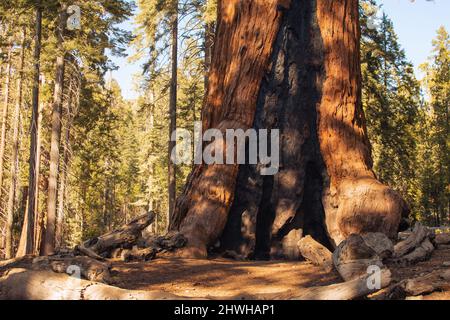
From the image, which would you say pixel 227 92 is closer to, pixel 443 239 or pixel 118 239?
pixel 118 239

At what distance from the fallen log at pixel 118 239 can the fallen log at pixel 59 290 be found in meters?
3.71

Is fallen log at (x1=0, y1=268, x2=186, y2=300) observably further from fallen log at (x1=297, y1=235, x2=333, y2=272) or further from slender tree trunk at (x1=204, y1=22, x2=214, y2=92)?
slender tree trunk at (x1=204, y1=22, x2=214, y2=92)

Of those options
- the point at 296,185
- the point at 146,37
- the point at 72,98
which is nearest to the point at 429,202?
the point at 146,37

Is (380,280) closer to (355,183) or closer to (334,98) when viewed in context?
→ (355,183)

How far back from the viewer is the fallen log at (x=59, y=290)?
4.94m

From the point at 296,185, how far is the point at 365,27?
41.6 ft

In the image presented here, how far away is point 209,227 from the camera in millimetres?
9586

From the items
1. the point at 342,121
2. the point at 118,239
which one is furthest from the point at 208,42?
the point at 118,239

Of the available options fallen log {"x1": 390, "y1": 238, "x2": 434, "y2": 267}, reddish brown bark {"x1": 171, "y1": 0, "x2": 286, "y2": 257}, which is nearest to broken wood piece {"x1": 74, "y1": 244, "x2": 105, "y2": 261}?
reddish brown bark {"x1": 171, "y1": 0, "x2": 286, "y2": 257}

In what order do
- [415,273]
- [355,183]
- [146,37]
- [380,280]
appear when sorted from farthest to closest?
[146,37], [355,183], [415,273], [380,280]

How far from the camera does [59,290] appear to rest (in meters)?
5.14

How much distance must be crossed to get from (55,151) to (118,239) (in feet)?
29.1

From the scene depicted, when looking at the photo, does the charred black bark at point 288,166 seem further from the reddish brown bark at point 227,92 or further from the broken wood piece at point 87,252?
the broken wood piece at point 87,252

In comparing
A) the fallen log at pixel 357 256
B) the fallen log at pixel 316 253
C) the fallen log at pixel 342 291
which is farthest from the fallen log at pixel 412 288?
the fallen log at pixel 316 253
